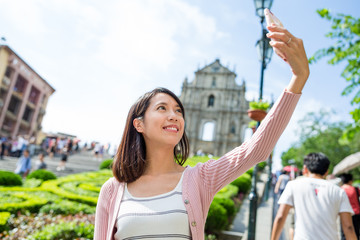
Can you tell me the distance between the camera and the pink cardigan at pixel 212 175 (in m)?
1.15

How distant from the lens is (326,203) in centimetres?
248

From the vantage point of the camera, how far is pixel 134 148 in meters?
1.64

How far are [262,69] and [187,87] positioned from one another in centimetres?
3358

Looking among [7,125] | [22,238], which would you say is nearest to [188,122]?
[7,125]

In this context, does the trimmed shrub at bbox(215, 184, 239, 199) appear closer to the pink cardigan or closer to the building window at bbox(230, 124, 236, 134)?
the pink cardigan

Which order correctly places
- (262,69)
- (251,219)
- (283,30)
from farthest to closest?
1. (262,69)
2. (251,219)
3. (283,30)

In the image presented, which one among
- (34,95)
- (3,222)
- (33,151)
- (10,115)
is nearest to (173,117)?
(3,222)

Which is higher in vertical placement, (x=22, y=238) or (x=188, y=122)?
(x=188, y=122)

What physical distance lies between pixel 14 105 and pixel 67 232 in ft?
88.9

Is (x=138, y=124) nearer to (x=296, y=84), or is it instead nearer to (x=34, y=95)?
(x=296, y=84)

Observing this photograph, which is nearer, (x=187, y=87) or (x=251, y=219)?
(x=251, y=219)

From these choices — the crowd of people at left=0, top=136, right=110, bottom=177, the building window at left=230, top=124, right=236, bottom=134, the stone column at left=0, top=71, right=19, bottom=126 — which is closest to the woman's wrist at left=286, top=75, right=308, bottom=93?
the crowd of people at left=0, top=136, right=110, bottom=177

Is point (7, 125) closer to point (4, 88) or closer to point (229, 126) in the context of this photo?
point (4, 88)

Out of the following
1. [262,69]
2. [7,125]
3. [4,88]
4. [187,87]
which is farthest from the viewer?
[187,87]
